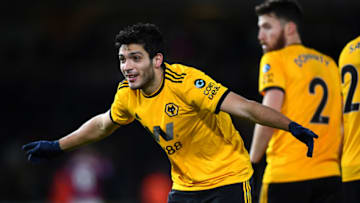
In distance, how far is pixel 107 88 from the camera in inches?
562

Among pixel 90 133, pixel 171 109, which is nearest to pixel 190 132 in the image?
pixel 171 109

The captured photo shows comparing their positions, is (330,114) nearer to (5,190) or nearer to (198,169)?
(198,169)

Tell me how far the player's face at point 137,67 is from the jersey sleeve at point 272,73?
45.7 inches

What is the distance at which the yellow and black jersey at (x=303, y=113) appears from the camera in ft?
16.0

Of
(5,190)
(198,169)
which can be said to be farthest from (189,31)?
(198,169)

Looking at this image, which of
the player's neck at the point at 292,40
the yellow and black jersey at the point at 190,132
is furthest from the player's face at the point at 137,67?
the player's neck at the point at 292,40

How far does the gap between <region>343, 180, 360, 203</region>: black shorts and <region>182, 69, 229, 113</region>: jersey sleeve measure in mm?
1157

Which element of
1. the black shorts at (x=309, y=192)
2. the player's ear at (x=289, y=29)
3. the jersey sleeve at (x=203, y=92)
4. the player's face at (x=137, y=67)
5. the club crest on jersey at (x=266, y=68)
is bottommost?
the black shorts at (x=309, y=192)

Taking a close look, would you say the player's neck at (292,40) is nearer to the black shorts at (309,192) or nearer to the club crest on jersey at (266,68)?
the club crest on jersey at (266,68)

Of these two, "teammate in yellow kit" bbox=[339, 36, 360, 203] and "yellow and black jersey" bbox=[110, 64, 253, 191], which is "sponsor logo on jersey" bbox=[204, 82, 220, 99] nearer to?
"yellow and black jersey" bbox=[110, 64, 253, 191]

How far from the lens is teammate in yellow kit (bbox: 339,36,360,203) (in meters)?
4.27

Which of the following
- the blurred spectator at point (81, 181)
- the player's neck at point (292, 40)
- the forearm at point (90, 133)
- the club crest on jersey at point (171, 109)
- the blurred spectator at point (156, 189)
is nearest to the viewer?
the club crest on jersey at point (171, 109)

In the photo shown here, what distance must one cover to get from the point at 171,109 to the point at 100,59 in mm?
11138

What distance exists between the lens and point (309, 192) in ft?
15.8
